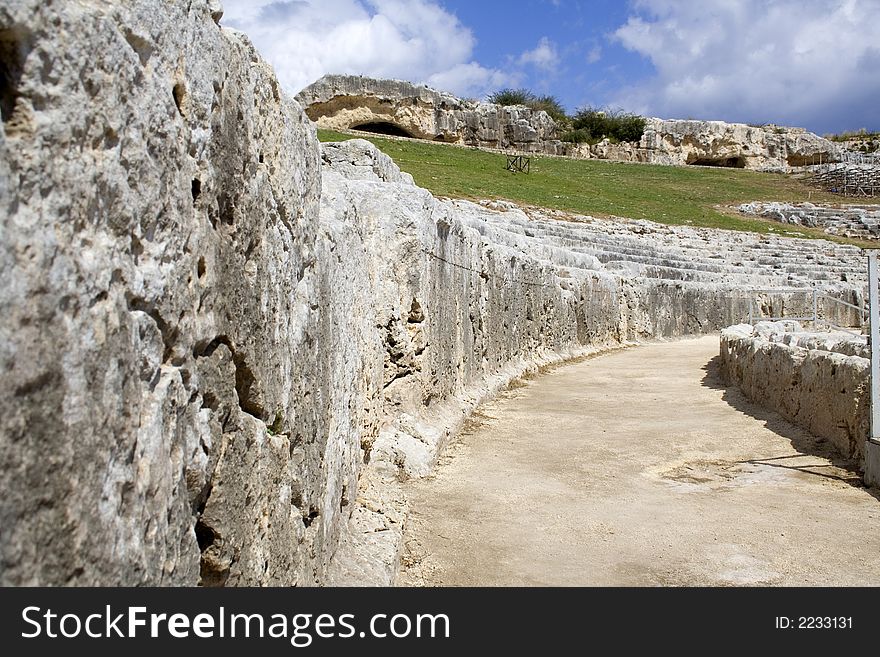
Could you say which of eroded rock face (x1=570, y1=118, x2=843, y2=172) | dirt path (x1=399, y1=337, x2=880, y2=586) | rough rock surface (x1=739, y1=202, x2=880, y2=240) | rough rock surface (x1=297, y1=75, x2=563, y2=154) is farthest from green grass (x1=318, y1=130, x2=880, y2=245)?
dirt path (x1=399, y1=337, x2=880, y2=586)

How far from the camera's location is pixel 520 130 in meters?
43.2

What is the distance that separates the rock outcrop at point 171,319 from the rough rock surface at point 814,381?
3.61 meters

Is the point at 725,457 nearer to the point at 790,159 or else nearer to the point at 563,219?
the point at 563,219

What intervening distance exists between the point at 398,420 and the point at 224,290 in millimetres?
3699

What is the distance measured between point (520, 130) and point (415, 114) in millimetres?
6836

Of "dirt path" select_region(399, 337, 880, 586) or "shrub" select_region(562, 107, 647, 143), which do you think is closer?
"dirt path" select_region(399, 337, 880, 586)

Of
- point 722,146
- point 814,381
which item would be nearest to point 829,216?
point 722,146

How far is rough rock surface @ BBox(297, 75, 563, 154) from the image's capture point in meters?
37.9

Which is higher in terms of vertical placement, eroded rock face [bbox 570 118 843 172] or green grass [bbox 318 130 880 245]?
eroded rock face [bbox 570 118 843 172]

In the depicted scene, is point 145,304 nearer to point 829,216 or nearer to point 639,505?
point 639,505

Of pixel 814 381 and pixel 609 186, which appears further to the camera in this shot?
pixel 609 186

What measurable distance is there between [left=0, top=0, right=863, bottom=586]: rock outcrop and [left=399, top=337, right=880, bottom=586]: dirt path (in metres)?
0.59

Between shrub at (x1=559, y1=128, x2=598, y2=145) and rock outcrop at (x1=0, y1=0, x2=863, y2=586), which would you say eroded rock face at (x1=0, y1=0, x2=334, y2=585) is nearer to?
rock outcrop at (x1=0, y1=0, x2=863, y2=586)

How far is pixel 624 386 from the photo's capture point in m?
10.1
